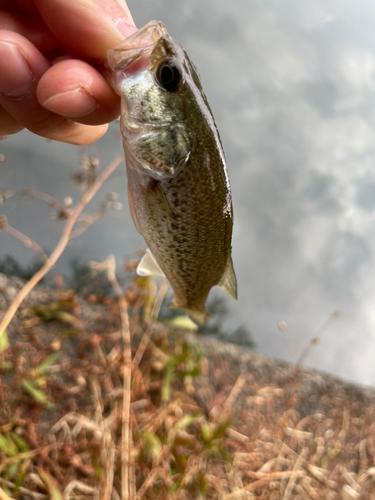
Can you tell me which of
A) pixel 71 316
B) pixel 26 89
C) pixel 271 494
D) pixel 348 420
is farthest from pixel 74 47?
pixel 348 420

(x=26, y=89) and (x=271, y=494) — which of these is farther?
(x=271, y=494)

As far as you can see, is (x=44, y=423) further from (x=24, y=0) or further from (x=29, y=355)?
(x=24, y=0)

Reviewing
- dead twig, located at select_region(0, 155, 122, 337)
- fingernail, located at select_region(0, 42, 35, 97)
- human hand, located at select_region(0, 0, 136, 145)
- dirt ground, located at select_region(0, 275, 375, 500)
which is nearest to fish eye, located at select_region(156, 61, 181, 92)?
human hand, located at select_region(0, 0, 136, 145)

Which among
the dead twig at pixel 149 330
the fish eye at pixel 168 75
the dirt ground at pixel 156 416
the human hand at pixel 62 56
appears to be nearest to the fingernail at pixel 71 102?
the human hand at pixel 62 56

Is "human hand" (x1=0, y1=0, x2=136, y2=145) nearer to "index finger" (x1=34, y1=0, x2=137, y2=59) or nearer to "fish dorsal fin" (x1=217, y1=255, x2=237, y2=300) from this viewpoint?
"index finger" (x1=34, y1=0, x2=137, y2=59)

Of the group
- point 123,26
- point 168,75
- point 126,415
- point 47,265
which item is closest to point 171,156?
point 168,75

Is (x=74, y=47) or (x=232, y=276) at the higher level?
(x=74, y=47)
